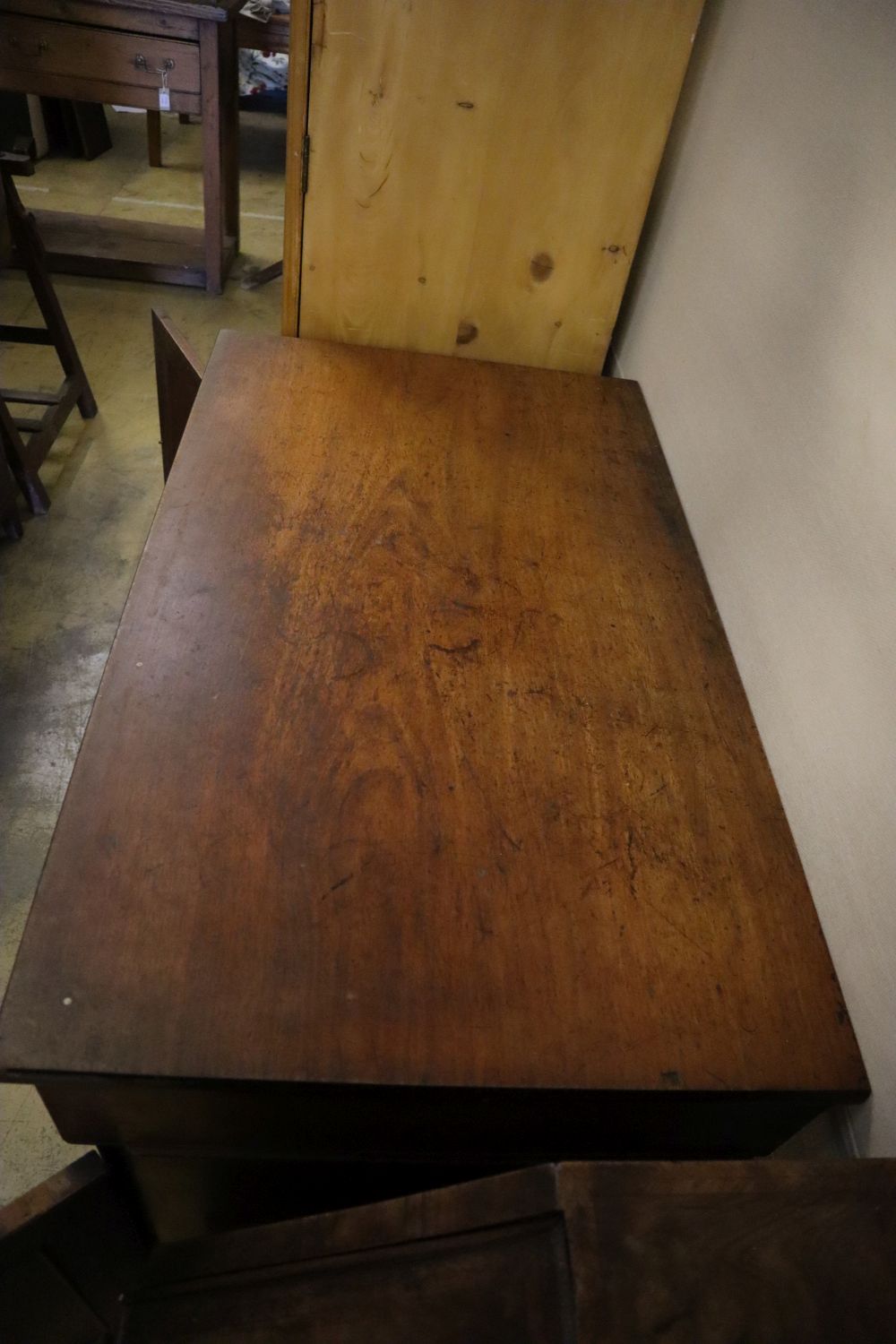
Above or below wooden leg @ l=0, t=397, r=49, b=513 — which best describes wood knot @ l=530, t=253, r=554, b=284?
above

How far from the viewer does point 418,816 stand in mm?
832

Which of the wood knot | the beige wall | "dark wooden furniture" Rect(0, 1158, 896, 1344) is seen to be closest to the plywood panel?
the wood knot

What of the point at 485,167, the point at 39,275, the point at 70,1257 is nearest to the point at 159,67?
the point at 39,275

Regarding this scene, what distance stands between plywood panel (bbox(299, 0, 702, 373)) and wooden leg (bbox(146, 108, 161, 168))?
331 cm

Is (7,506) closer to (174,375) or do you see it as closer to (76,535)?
(76,535)

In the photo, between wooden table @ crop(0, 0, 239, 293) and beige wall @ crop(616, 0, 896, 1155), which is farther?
wooden table @ crop(0, 0, 239, 293)

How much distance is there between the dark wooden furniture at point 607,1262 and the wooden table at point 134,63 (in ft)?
10.9

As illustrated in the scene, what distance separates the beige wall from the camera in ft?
2.55

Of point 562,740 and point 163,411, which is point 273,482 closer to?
point 562,740

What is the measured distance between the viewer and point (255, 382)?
1365mm

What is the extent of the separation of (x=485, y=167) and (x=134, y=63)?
2165 millimetres

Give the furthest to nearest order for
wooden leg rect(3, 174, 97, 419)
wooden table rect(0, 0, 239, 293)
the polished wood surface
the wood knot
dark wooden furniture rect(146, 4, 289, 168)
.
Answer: dark wooden furniture rect(146, 4, 289, 168) < wooden table rect(0, 0, 239, 293) < wooden leg rect(3, 174, 97, 419) < the wood knot < the polished wood surface

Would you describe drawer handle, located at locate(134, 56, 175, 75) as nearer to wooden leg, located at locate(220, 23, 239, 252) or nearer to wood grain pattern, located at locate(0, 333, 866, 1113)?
wooden leg, located at locate(220, 23, 239, 252)

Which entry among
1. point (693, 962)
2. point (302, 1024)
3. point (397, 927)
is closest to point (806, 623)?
point (693, 962)
